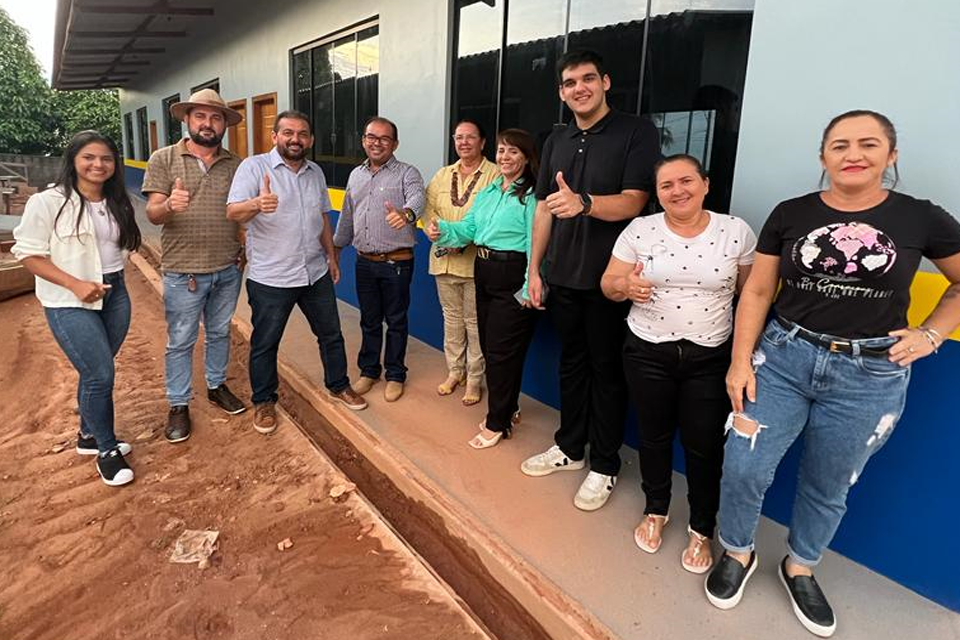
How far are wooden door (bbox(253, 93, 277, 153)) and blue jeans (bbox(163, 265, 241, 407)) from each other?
480cm

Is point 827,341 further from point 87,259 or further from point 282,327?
point 87,259

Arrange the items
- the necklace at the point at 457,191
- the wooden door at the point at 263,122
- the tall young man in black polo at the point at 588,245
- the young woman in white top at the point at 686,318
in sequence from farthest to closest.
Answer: the wooden door at the point at 263,122 → the necklace at the point at 457,191 → the tall young man in black polo at the point at 588,245 → the young woman in white top at the point at 686,318

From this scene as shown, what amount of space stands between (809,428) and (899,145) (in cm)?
104

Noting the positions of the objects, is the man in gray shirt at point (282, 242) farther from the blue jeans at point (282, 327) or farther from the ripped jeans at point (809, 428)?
the ripped jeans at point (809, 428)

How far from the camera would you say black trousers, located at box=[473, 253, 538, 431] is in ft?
9.89

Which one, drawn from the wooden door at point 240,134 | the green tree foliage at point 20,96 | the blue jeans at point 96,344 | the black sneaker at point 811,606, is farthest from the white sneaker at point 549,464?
the green tree foliage at point 20,96

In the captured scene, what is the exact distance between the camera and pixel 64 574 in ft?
8.12

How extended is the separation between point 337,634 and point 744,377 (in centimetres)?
174

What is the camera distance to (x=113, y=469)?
308 cm

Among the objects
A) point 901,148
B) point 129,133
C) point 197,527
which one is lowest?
point 197,527

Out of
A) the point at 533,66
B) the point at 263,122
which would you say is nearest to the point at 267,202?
the point at 533,66

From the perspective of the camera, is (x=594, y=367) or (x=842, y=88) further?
(x=594, y=367)

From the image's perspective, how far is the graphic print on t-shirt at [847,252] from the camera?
1705 mm

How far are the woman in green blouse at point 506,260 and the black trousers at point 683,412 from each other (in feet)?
2.62
